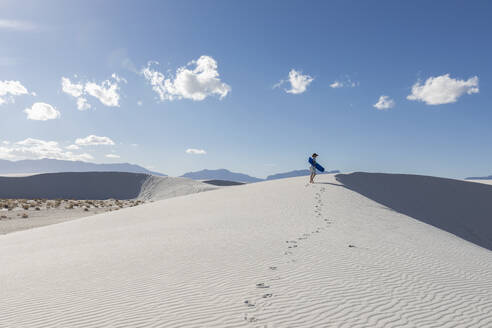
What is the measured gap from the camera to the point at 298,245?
22.5 feet

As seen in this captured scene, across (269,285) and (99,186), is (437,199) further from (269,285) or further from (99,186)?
(99,186)

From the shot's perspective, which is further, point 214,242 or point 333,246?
point 214,242

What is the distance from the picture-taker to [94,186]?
185 ft

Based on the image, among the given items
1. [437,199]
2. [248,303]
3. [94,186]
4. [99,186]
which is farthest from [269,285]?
[94,186]

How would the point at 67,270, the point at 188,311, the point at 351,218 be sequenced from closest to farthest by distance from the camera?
the point at 188,311, the point at 67,270, the point at 351,218

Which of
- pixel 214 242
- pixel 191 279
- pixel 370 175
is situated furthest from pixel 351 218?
pixel 370 175

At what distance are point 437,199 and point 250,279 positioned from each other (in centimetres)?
2169

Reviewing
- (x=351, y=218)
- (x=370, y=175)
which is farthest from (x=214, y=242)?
(x=370, y=175)

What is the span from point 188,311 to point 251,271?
5.26 feet

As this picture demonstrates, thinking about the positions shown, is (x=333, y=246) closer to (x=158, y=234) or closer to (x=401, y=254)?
(x=401, y=254)

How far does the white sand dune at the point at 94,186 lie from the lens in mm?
50094

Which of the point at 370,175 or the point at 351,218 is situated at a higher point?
the point at 370,175

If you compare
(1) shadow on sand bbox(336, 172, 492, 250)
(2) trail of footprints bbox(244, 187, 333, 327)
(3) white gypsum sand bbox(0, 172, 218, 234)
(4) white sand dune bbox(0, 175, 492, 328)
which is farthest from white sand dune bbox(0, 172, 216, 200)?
(2) trail of footprints bbox(244, 187, 333, 327)

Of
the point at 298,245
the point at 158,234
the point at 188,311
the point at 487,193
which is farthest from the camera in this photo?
the point at 487,193
